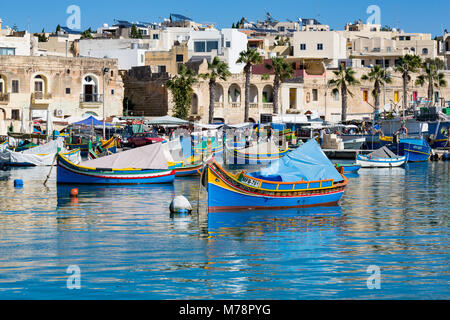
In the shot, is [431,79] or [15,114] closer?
[15,114]

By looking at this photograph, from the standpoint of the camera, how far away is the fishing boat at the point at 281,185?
29228 mm

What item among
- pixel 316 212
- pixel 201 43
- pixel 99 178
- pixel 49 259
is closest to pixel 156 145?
pixel 99 178

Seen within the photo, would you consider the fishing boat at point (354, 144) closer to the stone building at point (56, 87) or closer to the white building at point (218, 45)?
the white building at point (218, 45)

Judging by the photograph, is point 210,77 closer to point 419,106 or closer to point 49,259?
point 419,106

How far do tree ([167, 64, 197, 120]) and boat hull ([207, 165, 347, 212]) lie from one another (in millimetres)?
48893

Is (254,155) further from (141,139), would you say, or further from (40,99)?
(40,99)

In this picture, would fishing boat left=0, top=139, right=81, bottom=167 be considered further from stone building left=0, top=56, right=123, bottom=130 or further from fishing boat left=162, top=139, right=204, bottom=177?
stone building left=0, top=56, right=123, bottom=130

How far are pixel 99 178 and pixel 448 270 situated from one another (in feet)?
79.3

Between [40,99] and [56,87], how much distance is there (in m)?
2.46

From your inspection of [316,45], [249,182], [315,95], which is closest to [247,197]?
[249,182]

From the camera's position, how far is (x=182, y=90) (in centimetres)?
7894

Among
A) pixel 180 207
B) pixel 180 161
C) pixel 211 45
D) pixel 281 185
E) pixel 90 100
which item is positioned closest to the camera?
pixel 281 185

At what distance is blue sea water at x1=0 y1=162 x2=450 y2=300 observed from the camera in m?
18.2
